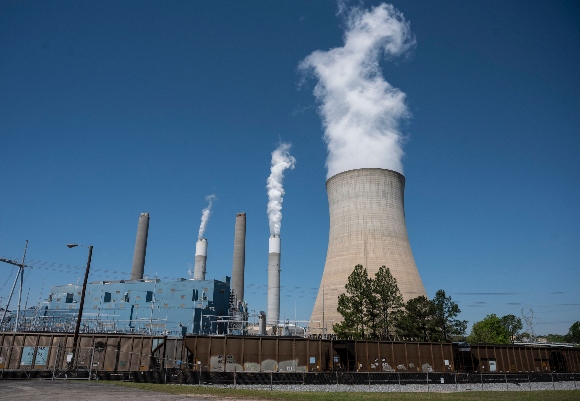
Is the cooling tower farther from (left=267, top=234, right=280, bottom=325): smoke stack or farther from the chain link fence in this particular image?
(left=267, top=234, right=280, bottom=325): smoke stack

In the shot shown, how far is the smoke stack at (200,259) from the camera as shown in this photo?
193ft

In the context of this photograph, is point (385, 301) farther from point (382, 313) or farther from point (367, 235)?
point (367, 235)

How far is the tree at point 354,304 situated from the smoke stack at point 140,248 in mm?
33974

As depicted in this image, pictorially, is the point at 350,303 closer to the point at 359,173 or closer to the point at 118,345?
the point at 359,173

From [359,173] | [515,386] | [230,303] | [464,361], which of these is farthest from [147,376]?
[230,303]

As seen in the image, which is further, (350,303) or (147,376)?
(350,303)

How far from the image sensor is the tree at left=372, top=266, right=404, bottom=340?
108ft

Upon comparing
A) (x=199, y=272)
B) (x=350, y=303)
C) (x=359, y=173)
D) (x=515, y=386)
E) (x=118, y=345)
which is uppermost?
(x=359, y=173)

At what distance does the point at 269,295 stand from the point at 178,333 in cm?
1295

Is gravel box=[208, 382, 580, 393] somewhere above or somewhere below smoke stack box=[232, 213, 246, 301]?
below

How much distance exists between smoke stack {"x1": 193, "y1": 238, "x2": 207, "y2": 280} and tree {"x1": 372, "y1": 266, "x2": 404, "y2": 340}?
31.8 m

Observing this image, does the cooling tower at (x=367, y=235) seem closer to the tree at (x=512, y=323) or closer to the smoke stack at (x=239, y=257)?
the smoke stack at (x=239, y=257)

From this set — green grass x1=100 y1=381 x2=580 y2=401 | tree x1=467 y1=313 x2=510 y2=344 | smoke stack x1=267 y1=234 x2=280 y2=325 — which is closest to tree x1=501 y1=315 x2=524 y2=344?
tree x1=467 y1=313 x2=510 y2=344

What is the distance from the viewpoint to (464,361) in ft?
90.5
